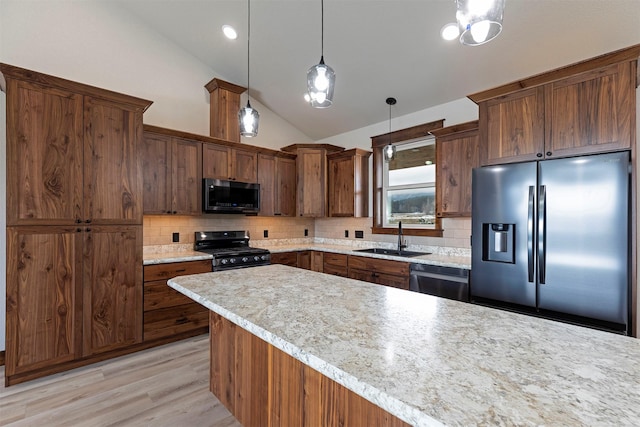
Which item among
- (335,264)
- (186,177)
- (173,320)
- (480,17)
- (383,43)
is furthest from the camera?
(335,264)

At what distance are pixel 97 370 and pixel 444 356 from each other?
2945 millimetres

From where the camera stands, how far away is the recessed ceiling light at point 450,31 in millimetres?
2582

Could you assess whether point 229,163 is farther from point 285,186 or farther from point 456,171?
point 456,171

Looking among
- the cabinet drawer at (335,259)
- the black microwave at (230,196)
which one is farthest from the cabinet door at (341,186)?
the black microwave at (230,196)

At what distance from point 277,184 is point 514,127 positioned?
9.72 ft

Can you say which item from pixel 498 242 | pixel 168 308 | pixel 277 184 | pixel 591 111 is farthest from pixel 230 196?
pixel 591 111

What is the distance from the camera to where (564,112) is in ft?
7.00

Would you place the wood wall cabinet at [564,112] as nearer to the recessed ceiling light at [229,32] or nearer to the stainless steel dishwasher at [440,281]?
the stainless steel dishwasher at [440,281]

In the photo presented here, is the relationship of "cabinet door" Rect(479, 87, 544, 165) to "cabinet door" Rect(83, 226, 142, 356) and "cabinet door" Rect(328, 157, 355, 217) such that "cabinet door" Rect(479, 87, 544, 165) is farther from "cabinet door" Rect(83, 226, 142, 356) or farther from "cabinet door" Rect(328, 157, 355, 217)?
"cabinet door" Rect(83, 226, 142, 356)

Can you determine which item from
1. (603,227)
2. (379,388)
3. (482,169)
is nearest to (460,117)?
(482,169)

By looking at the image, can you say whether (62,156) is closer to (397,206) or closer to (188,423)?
(188,423)

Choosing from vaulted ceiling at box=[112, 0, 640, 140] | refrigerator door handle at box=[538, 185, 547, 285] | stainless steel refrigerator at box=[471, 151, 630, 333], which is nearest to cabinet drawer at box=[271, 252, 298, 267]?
vaulted ceiling at box=[112, 0, 640, 140]

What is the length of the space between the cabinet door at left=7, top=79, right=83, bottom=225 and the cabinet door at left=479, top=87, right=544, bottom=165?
344cm

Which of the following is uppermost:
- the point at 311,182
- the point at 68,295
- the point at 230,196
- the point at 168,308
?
the point at 311,182
